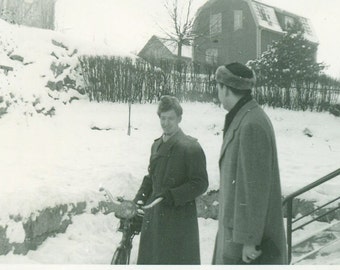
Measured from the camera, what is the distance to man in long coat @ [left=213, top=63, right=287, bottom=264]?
2.07m

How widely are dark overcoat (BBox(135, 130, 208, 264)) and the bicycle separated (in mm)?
170

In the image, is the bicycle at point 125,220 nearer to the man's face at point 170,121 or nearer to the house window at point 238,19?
the man's face at point 170,121

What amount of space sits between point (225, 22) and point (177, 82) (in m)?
11.8

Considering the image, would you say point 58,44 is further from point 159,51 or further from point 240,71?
point 240,71

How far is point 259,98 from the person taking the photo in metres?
9.85

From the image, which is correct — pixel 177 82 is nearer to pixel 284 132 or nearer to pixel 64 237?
pixel 284 132

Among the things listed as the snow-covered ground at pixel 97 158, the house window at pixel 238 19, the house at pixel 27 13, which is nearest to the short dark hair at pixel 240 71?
the snow-covered ground at pixel 97 158

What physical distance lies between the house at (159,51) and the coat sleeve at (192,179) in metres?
7.20

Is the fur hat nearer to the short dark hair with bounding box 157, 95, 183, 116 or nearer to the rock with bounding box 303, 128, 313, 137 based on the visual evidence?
the short dark hair with bounding box 157, 95, 183, 116

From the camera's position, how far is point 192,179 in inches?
114

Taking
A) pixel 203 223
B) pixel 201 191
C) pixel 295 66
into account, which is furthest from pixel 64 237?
pixel 295 66

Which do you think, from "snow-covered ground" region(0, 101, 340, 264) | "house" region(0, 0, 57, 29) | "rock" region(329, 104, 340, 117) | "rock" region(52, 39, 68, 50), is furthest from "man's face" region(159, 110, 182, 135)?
"rock" region(52, 39, 68, 50)

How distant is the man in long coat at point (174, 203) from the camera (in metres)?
2.89

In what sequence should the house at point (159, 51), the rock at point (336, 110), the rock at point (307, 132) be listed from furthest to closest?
the house at point (159, 51) → the rock at point (336, 110) → the rock at point (307, 132)
